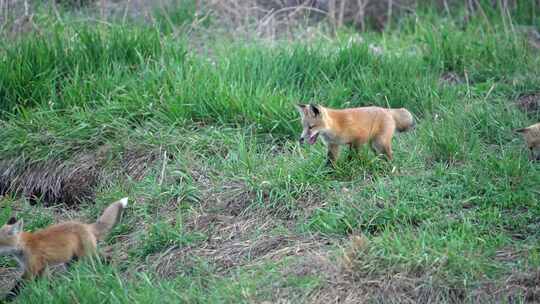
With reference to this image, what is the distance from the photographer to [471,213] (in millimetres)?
6359

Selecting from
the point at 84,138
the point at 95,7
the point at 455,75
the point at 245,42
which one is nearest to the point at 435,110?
the point at 455,75

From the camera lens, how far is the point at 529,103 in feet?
27.5

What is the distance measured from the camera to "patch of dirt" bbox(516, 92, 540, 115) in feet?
27.1

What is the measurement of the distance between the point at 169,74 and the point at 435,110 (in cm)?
267

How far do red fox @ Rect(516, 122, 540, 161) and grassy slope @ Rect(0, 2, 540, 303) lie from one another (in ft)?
0.41

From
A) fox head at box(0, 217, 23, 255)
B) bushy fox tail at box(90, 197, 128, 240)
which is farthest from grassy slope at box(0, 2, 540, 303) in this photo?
fox head at box(0, 217, 23, 255)

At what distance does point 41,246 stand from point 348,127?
8.30 ft

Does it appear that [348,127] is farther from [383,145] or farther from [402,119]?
[402,119]

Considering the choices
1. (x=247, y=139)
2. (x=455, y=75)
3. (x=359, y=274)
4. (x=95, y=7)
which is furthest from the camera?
(x=95, y=7)

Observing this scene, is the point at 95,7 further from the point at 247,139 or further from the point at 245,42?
the point at 247,139

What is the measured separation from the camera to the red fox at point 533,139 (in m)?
7.02

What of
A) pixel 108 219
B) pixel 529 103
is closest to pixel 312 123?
pixel 108 219

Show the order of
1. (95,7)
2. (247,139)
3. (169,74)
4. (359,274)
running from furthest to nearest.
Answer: (95,7) < (169,74) < (247,139) < (359,274)

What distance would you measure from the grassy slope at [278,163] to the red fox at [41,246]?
19cm
